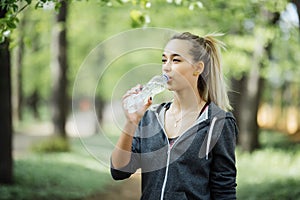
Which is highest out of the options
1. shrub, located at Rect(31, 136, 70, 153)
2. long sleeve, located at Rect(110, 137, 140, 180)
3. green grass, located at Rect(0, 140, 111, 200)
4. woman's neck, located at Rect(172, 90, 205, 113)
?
woman's neck, located at Rect(172, 90, 205, 113)

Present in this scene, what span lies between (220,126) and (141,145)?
0.42m

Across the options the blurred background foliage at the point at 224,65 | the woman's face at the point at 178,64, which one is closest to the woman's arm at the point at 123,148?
the blurred background foliage at the point at 224,65

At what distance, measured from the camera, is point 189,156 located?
2330 millimetres

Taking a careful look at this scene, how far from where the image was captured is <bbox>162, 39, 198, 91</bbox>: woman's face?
2.30 meters

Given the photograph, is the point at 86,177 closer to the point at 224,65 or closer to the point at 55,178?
the point at 55,178

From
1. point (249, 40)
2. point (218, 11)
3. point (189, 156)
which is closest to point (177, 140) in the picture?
point (189, 156)

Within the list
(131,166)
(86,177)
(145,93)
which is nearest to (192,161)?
(131,166)

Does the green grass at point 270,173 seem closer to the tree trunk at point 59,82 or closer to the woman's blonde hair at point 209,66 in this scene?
the tree trunk at point 59,82

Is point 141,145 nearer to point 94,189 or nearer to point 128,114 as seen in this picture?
point 128,114

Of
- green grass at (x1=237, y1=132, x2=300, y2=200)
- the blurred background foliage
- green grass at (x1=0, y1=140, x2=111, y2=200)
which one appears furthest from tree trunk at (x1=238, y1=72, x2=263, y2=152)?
green grass at (x1=0, y1=140, x2=111, y2=200)

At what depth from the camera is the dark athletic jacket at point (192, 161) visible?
2.34 meters

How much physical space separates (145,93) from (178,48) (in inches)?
14.1

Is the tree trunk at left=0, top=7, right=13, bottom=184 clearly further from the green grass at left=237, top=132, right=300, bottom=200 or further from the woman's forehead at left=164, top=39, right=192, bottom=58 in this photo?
the woman's forehead at left=164, top=39, right=192, bottom=58

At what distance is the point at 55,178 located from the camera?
361 inches
